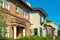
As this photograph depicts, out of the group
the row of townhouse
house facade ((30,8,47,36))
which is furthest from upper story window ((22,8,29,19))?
house facade ((30,8,47,36))

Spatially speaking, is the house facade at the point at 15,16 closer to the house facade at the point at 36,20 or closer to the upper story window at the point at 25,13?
the upper story window at the point at 25,13

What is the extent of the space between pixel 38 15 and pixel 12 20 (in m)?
16.6

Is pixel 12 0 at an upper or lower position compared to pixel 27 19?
upper

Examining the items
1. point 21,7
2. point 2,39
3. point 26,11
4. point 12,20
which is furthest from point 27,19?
point 2,39

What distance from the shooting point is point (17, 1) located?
32.8 meters

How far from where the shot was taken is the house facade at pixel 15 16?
28441 millimetres

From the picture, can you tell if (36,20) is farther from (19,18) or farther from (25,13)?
(19,18)

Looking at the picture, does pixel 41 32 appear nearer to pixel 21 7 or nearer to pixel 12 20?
pixel 21 7

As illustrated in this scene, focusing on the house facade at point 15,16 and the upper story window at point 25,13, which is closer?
the house facade at point 15,16

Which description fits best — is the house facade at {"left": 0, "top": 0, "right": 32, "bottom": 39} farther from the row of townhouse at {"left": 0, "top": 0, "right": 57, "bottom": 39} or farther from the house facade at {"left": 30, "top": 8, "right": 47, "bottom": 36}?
the house facade at {"left": 30, "top": 8, "right": 47, "bottom": 36}

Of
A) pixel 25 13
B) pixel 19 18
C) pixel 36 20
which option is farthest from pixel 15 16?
pixel 36 20

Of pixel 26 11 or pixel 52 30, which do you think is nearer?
pixel 26 11

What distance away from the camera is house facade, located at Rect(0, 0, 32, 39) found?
28441 millimetres

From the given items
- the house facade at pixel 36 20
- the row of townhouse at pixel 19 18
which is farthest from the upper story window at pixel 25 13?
the house facade at pixel 36 20
